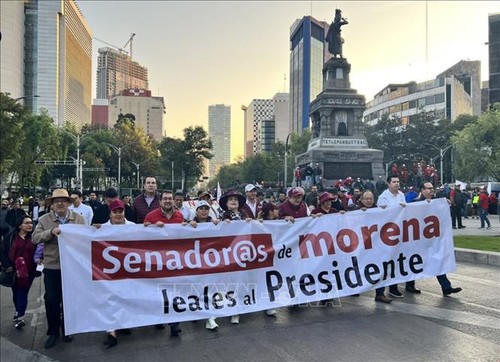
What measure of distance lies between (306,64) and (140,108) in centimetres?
7366

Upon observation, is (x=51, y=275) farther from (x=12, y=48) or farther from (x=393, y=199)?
(x=12, y=48)

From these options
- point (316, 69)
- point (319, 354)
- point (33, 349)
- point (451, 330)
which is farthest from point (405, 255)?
point (316, 69)

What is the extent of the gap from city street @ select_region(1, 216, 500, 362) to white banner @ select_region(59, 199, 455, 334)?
266 millimetres

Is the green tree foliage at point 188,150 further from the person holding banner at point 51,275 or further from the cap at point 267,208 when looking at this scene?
the person holding banner at point 51,275

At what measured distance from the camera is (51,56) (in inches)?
4134

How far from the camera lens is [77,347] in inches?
213

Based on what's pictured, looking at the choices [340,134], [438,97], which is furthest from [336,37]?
[438,97]

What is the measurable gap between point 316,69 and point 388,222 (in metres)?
146

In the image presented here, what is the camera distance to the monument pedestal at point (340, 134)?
112 ft

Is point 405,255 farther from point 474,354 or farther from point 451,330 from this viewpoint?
point 474,354

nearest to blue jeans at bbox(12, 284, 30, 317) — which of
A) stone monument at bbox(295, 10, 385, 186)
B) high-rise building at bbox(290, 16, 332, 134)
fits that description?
stone monument at bbox(295, 10, 385, 186)

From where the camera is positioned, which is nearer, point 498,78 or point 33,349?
point 33,349

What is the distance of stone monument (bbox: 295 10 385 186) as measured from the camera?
112 ft

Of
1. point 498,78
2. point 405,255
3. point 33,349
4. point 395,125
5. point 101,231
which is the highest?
point 498,78
